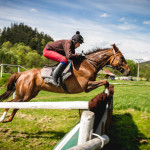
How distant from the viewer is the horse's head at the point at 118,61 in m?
4.68

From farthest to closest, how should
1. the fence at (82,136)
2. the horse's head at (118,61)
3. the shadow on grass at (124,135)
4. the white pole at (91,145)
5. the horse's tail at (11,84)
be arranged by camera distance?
1. the horse's head at (118,61)
2. the horse's tail at (11,84)
3. the shadow on grass at (124,135)
4. the fence at (82,136)
5. the white pole at (91,145)

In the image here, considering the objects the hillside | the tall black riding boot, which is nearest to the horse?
the tall black riding boot

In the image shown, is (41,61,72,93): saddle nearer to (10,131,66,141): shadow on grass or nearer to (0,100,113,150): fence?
(10,131,66,141): shadow on grass

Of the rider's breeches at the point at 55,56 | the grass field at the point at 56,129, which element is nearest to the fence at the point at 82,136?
the grass field at the point at 56,129

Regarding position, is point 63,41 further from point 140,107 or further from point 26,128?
point 140,107

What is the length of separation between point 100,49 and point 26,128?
324 centimetres

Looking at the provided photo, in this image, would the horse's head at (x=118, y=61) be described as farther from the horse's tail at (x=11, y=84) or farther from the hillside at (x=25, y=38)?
the hillside at (x=25, y=38)

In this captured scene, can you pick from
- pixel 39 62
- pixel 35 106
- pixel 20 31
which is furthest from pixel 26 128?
pixel 20 31

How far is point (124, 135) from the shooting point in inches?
157

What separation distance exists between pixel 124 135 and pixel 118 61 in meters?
2.06

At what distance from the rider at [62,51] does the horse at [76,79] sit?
0.30 metres

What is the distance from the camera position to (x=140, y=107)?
623cm

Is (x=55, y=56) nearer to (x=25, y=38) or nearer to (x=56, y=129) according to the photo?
(x=56, y=129)

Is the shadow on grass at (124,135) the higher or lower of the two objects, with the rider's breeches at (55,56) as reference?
lower
